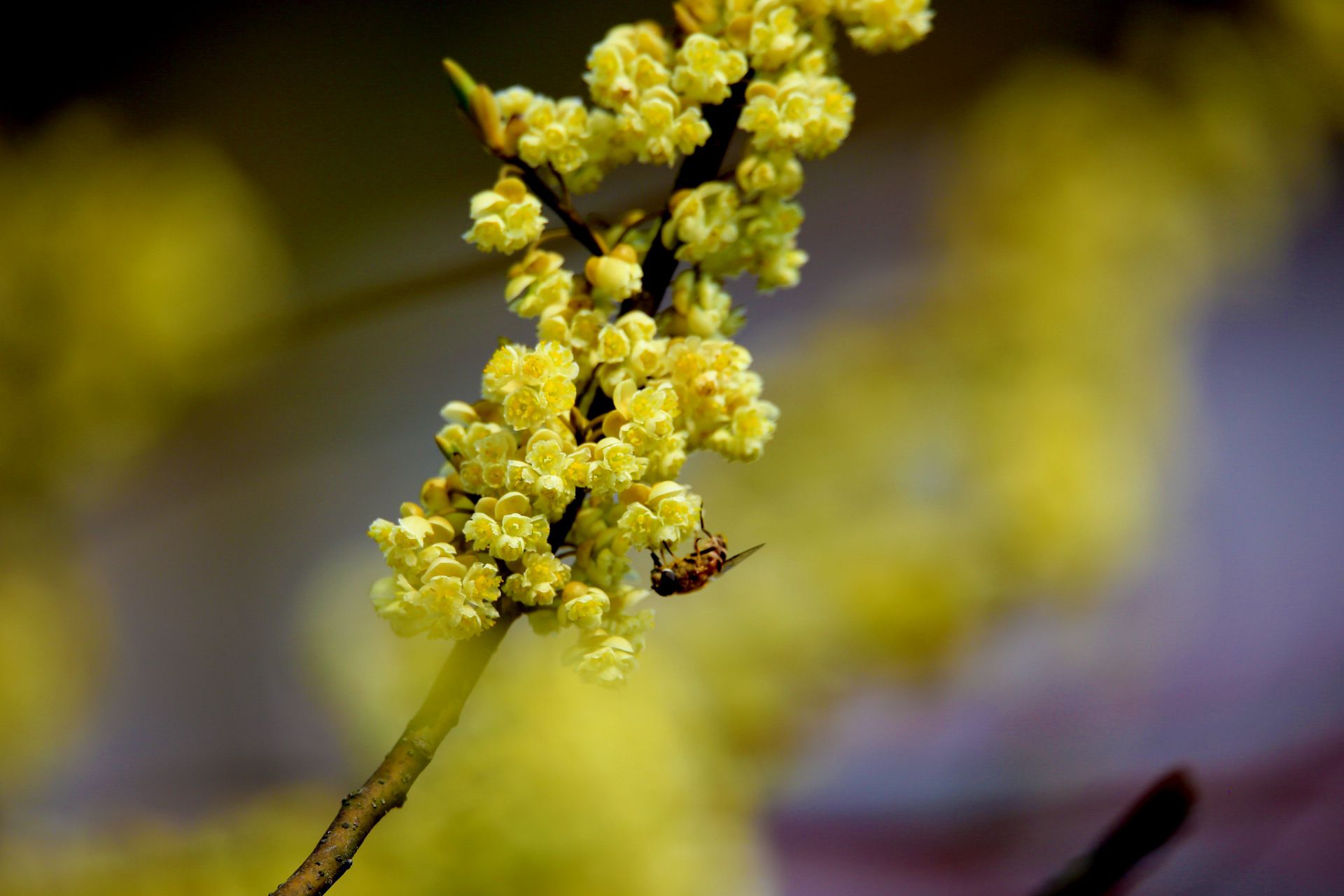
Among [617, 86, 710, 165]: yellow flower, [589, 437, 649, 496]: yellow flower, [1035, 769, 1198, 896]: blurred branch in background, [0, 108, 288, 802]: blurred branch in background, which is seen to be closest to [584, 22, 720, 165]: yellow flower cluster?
[617, 86, 710, 165]: yellow flower

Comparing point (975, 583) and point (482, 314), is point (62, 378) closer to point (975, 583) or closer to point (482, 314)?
point (482, 314)

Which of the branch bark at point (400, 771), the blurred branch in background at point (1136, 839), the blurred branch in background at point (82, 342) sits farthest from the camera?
the blurred branch in background at point (82, 342)

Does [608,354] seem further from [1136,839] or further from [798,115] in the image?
[1136,839]

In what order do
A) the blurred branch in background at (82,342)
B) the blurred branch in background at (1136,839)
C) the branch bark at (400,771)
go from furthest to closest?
the blurred branch in background at (82,342)
the blurred branch in background at (1136,839)
the branch bark at (400,771)

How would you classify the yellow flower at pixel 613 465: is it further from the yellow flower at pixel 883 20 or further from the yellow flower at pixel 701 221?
the yellow flower at pixel 883 20

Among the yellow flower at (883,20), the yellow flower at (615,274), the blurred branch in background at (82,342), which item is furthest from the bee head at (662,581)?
the blurred branch in background at (82,342)

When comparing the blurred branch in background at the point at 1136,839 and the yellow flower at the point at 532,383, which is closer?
the yellow flower at the point at 532,383

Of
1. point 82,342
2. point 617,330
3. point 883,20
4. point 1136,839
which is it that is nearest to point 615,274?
point 617,330

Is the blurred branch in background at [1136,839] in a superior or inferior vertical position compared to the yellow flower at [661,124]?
inferior
